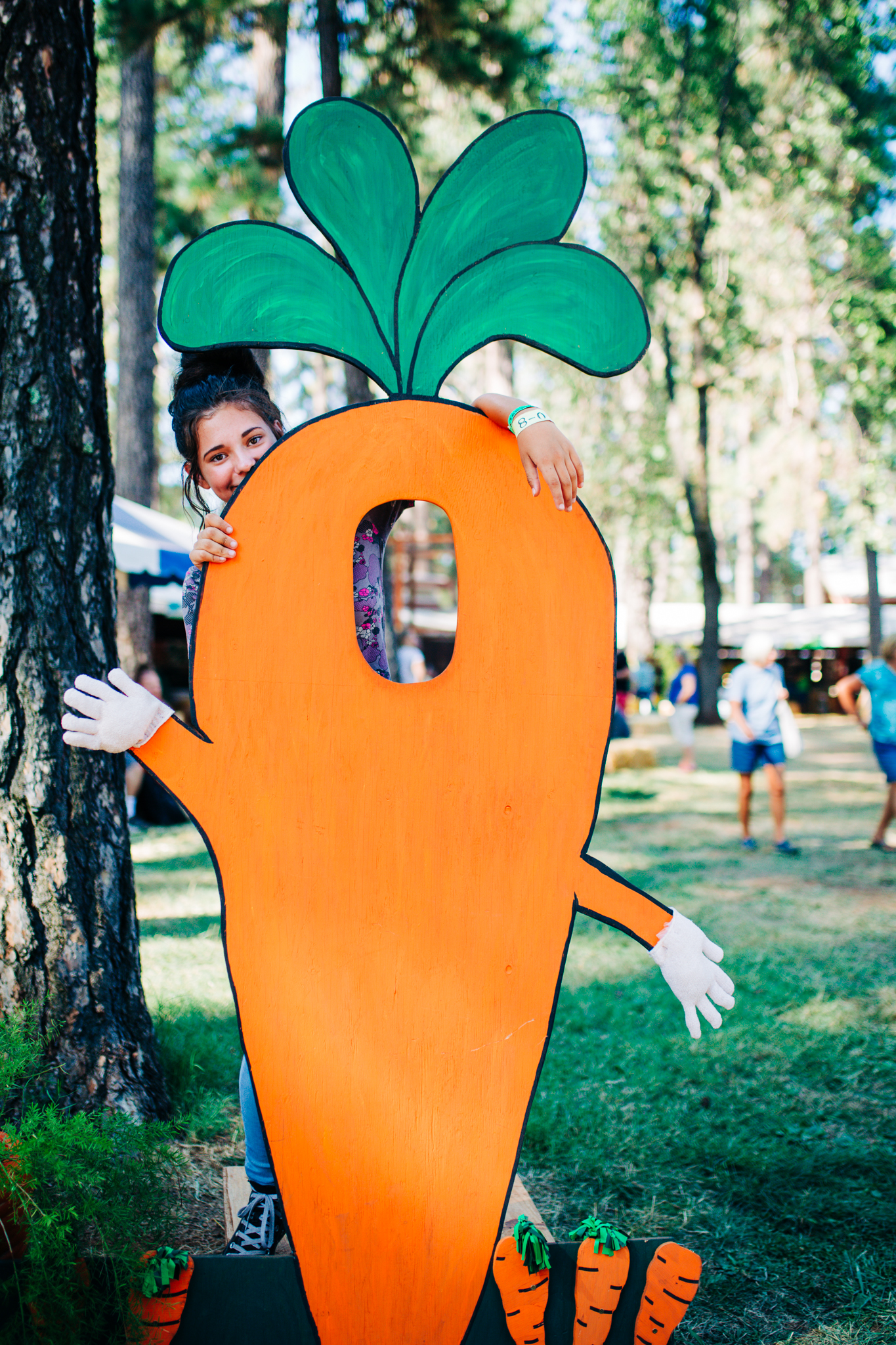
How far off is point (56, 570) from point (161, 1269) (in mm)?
1660

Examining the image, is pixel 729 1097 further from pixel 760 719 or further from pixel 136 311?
pixel 136 311

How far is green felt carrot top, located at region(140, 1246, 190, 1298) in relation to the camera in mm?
1675

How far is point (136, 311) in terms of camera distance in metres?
10.4

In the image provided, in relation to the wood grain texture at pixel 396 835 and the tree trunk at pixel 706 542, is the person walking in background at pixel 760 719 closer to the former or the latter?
the wood grain texture at pixel 396 835

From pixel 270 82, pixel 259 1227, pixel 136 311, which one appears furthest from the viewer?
pixel 136 311

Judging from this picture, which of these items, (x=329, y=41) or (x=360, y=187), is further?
(x=329, y=41)

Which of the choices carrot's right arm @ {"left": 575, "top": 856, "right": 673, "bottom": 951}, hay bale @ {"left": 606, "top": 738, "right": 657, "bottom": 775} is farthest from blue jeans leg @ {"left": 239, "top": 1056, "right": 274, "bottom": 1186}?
hay bale @ {"left": 606, "top": 738, "right": 657, "bottom": 775}

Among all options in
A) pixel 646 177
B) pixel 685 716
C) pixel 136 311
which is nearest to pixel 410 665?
pixel 685 716

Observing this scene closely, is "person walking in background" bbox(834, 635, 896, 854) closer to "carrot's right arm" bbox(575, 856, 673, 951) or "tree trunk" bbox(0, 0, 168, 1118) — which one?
"carrot's right arm" bbox(575, 856, 673, 951)

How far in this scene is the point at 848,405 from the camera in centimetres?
1888

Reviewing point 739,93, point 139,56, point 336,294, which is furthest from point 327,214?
point 739,93

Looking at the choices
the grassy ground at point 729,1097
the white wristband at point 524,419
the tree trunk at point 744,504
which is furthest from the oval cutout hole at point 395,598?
the tree trunk at point 744,504

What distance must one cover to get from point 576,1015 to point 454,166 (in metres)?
3.30

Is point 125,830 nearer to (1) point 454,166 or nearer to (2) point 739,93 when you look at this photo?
(1) point 454,166
